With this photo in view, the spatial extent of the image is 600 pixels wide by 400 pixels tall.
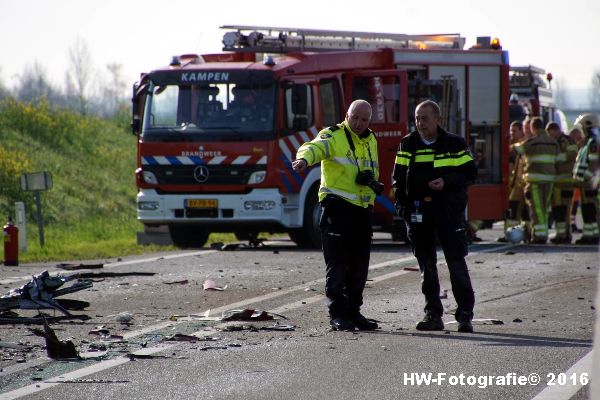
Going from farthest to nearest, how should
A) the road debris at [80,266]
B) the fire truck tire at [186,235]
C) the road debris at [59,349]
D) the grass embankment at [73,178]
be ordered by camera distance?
the grass embankment at [73,178], the fire truck tire at [186,235], the road debris at [80,266], the road debris at [59,349]

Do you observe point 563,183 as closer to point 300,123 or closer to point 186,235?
point 300,123

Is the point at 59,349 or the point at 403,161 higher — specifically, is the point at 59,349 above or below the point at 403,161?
below

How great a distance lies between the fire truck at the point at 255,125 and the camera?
19891mm

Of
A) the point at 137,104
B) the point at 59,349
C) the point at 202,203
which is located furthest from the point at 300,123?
the point at 59,349

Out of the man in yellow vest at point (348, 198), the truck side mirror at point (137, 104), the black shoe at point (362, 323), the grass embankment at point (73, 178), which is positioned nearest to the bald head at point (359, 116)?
the man in yellow vest at point (348, 198)

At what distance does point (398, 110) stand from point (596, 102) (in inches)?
618

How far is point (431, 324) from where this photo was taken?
10664mm

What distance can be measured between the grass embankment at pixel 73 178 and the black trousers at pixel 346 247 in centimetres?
835

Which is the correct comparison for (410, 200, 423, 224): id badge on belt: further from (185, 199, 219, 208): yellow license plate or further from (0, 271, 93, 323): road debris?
(185, 199, 219, 208): yellow license plate

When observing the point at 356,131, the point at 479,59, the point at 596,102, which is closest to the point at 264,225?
the point at 479,59

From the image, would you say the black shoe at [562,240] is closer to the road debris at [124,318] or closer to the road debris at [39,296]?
the road debris at [39,296]

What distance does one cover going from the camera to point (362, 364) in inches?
347

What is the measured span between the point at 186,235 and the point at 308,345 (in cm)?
1194

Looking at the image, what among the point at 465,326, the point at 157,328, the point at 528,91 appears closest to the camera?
the point at 465,326
